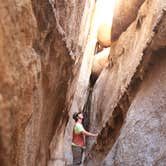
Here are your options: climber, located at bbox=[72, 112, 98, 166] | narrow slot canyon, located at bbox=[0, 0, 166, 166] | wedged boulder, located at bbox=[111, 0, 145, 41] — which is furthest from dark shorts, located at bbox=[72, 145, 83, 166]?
wedged boulder, located at bbox=[111, 0, 145, 41]

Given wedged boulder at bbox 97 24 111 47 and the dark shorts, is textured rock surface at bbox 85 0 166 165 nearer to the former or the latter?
the dark shorts

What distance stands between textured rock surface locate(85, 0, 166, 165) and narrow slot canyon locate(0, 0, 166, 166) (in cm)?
1

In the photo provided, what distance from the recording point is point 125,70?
7.99 metres

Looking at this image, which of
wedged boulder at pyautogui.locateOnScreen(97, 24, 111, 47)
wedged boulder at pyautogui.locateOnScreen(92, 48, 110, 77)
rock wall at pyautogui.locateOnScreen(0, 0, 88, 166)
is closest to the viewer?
rock wall at pyautogui.locateOnScreen(0, 0, 88, 166)

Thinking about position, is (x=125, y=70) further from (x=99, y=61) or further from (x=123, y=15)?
(x=99, y=61)

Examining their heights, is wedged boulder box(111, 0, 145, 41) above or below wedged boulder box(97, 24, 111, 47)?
above

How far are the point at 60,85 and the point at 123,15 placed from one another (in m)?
3.50

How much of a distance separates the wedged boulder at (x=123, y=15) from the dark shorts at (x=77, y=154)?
9.81 ft

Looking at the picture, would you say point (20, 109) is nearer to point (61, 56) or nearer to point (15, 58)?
point (15, 58)

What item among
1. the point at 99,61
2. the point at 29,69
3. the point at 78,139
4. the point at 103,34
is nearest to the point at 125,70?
the point at 78,139

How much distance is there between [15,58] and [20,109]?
60 centimetres

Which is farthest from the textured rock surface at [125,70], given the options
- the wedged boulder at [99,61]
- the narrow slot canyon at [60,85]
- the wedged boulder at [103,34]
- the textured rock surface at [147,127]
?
the wedged boulder at [103,34]

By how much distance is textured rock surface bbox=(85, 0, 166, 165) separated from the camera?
6.25 metres

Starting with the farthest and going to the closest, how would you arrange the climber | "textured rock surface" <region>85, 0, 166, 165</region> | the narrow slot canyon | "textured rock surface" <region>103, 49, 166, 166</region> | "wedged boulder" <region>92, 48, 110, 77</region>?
"wedged boulder" <region>92, 48, 110, 77</region> < the climber < "textured rock surface" <region>85, 0, 166, 165</region> < "textured rock surface" <region>103, 49, 166, 166</region> < the narrow slot canyon
